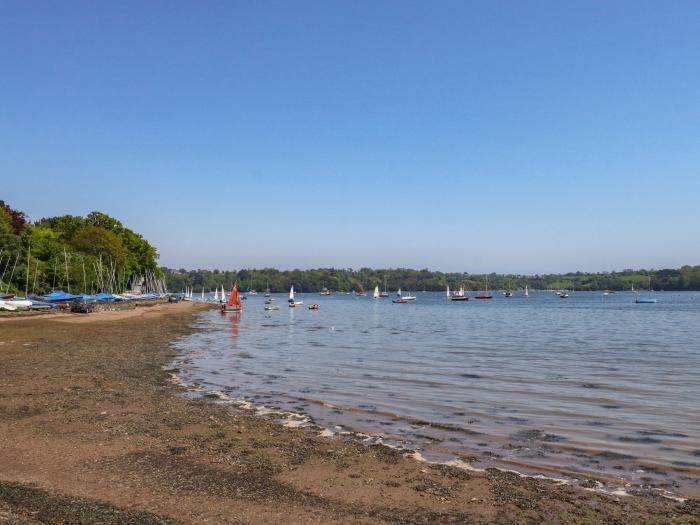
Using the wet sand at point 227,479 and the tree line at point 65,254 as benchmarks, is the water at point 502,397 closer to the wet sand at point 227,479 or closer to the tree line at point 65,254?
the wet sand at point 227,479

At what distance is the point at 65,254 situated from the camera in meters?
95.5

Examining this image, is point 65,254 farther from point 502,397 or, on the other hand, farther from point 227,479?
point 227,479

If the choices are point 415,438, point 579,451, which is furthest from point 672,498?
point 415,438

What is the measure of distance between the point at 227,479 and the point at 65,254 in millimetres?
96932

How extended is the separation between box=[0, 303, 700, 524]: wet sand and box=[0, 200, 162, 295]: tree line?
251 ft

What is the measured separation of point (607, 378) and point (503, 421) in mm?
11831

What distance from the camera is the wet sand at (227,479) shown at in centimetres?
890

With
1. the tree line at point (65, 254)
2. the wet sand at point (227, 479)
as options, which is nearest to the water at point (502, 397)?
the wet sand at point (227, 479)

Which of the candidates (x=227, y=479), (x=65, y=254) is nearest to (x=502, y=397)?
(x=227, y=479)

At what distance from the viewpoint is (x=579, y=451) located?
13602 mm

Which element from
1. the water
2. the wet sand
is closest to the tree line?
the water

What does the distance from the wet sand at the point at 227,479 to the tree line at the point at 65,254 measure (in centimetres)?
7650

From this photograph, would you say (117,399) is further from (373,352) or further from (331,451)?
(373,352)

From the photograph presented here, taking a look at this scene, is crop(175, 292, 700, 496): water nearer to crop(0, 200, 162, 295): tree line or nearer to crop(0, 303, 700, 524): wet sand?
crop(0, 303, 700, 524): wet sand
